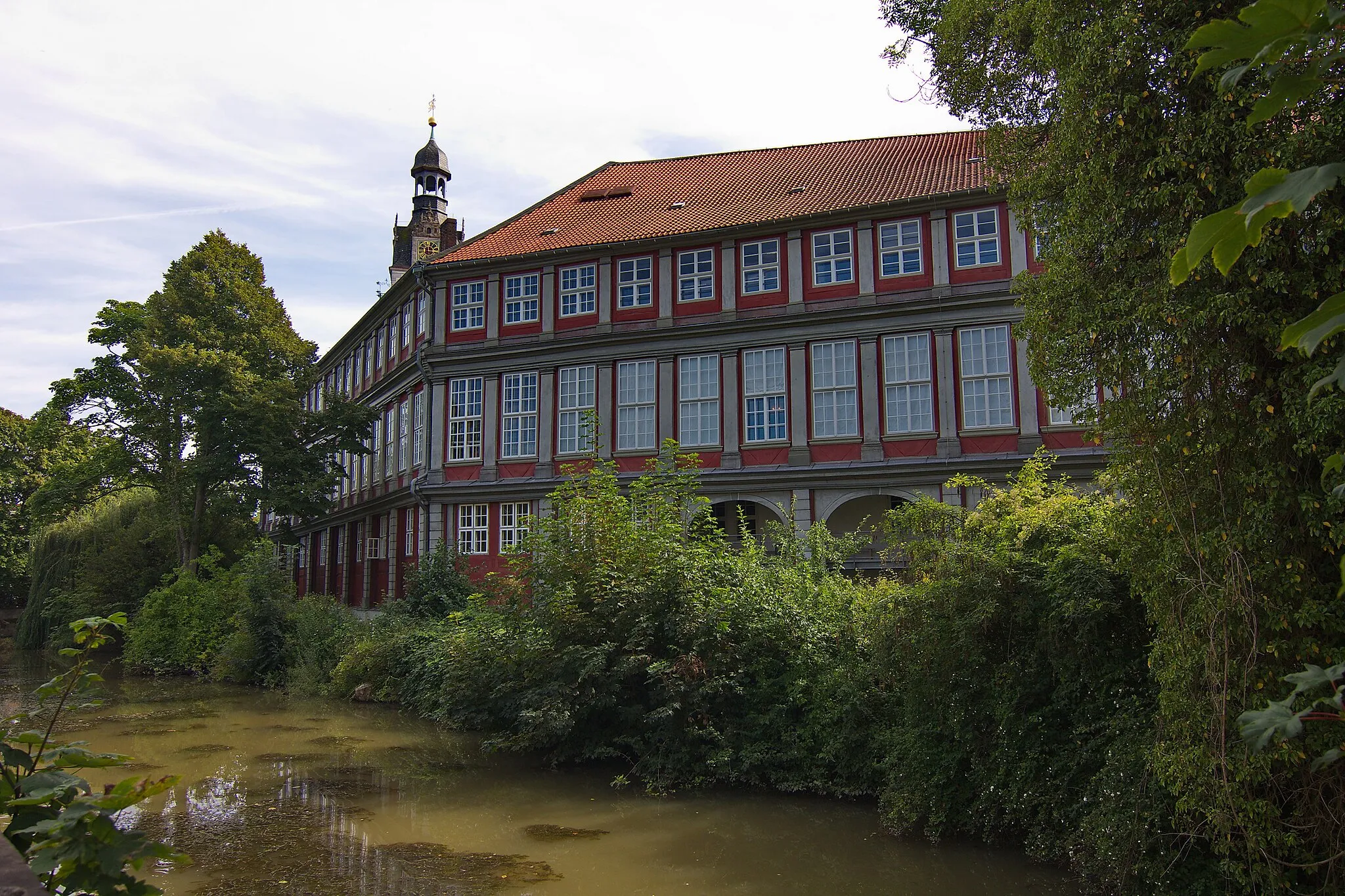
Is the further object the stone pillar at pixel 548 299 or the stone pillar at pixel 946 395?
the stone pillar at pixel 548 299

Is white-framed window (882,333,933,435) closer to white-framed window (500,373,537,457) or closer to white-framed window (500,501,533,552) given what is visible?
white-framed window (500,373,537,457)

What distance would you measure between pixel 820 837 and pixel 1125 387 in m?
5.58

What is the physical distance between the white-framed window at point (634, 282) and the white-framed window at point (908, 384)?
6729mm

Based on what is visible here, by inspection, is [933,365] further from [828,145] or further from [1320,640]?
[1320,640]

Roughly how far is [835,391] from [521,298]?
9.60 meters

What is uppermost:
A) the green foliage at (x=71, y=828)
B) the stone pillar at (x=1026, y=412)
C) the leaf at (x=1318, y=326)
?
the stone pillar at (x=1026, y=412)

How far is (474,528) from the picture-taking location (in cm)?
2825

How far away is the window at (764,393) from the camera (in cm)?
2553

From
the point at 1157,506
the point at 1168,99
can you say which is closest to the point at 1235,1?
the point at 1168,99

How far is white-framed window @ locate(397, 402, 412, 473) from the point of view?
32.3 meters

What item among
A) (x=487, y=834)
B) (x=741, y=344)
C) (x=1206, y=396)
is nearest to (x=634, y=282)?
(x=741, y=344)

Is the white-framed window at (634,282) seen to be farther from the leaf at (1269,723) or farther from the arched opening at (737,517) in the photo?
the leaf at (1269,723)

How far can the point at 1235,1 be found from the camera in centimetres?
693

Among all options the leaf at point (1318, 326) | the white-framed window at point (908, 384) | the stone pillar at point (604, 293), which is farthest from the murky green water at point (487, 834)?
the stone pillar at point (604, 293)
